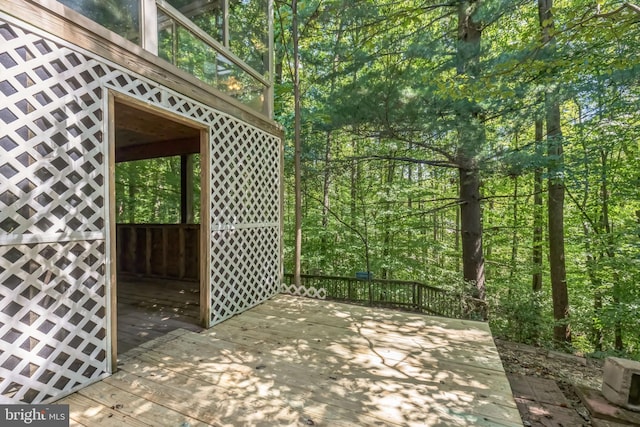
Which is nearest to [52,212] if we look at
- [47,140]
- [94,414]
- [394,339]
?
[47,140]

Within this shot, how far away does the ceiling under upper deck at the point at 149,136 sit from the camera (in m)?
3.86

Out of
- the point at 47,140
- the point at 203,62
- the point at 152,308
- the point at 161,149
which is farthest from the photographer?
the point at 161,149

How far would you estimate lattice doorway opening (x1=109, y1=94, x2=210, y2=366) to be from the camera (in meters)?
3.24

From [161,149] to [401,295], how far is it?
5618 mm

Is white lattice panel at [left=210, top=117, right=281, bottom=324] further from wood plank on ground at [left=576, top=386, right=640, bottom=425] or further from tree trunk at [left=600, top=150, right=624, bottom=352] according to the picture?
tree trunk at [left=600, top=150, right=624, bottom=352]

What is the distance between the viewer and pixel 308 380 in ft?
7.16

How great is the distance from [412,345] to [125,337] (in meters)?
3.01

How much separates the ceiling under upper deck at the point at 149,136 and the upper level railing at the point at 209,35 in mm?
946

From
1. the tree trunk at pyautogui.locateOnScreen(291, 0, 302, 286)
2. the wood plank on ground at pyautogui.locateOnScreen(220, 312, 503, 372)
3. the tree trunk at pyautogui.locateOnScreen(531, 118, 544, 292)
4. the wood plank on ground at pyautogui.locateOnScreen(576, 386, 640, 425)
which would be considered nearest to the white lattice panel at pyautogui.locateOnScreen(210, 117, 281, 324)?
the tree trunk at pyautogui.locateOnScreen(291, 0, 302, 286)

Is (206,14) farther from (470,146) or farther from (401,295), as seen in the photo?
(401,295)

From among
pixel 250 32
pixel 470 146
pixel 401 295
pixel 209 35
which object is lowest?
pixel 401 295

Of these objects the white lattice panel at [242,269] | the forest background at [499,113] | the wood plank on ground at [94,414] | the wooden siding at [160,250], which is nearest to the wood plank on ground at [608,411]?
the forest background at [499,113]

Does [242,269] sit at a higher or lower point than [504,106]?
lower

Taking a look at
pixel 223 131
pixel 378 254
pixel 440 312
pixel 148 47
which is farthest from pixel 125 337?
pixel 378 254
